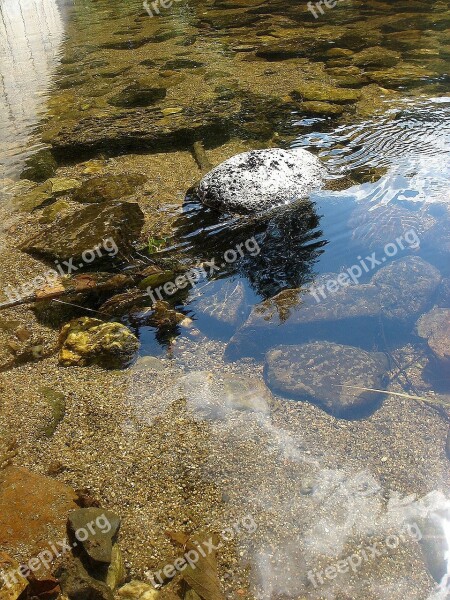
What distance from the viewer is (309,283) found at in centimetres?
403

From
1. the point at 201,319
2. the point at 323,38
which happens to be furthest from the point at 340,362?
the point at 323,38

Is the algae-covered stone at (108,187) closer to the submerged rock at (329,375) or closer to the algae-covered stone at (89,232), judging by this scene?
the algae-covered stone at (89,232)

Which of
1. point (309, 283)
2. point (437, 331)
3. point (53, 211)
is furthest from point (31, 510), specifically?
point (53, 211)

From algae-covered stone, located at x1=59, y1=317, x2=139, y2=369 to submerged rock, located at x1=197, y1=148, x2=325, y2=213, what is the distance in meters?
2.05

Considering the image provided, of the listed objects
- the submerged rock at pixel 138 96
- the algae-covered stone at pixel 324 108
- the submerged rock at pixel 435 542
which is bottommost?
the submerged rock at pixel 435 542

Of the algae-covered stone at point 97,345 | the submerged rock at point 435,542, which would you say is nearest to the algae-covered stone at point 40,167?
the algae-covered stone at point 97,345

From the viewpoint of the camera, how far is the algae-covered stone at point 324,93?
730cm

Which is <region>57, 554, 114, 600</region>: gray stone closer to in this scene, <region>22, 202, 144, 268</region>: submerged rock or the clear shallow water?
<region>22, 202, 144, 268</region>: submerged rock

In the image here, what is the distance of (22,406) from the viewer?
306cm

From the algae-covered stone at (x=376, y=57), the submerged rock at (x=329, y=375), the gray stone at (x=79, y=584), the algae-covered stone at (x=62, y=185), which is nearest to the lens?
the gray stone at (x=79, y=584)
